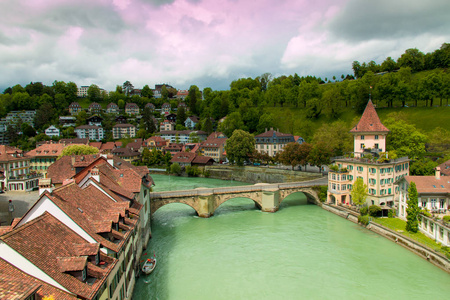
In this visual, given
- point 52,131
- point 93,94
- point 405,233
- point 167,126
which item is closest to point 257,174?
point 405,233

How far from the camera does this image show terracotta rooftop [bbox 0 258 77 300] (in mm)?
8596

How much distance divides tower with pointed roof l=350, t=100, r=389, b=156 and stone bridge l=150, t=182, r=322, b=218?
8.96m

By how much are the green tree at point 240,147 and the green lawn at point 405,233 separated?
40.5m

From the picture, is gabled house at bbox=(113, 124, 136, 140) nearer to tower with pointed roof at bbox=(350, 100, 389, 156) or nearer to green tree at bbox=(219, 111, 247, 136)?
green tree at bbox=(219, 111, 247, 136)

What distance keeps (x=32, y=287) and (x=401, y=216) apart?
36.0 metres

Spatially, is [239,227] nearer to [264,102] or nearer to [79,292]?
[79,292]

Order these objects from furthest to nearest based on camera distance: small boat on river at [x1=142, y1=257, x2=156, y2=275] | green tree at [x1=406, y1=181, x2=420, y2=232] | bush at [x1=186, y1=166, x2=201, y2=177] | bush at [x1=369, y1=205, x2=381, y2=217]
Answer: bush at [x1=186, y1=166, x2=201, y2=177], bush at [x1=369, y1=205, x2=381, y2=217], green tree at [x1=406, y1=181, x2=420, y2=232], small boat on river at [x1=142, y1=257, x2=156, y2=275]

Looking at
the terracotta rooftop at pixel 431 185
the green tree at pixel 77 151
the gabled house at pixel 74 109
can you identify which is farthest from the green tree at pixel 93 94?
the terracotta rooftop at pixel 431 185

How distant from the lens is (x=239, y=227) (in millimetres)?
35250

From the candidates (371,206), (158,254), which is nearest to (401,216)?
(371,206)

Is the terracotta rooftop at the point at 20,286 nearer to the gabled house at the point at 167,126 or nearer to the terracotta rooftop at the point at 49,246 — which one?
the terracotta rooftop at the point at 49,246

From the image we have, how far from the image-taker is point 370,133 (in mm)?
43469

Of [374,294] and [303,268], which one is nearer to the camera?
[374,294]

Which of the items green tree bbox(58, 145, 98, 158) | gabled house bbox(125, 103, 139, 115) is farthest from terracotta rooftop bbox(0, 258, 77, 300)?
gabled house bbox(125, 103, 139, 115)
